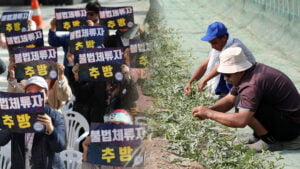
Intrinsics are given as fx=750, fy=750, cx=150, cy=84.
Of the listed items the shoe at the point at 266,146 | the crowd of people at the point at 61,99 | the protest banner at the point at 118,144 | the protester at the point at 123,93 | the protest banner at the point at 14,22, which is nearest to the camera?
the protest banner at the point at 118,144

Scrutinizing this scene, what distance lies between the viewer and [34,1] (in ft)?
60.5

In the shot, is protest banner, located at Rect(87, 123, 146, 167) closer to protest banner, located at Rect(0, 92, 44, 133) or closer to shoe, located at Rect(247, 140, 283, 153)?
protest banner, located at Rect(0, 92, 44, 133)

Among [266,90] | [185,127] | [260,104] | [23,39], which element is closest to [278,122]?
[260,104]

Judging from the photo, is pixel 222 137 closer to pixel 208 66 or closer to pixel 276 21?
pixel 208 66

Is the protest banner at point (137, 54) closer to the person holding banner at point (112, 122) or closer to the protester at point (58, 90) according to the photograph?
the protester at point (58, 90)

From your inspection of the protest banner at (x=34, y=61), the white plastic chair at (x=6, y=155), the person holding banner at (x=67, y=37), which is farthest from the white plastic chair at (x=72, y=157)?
the person holding banner at (x=67, y=37)

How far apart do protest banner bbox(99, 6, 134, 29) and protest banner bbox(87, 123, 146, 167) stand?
14.7 feet

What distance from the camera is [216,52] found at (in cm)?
845

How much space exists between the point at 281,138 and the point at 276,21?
6.64 m

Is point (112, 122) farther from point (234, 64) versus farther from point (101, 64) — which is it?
point (101, 64)

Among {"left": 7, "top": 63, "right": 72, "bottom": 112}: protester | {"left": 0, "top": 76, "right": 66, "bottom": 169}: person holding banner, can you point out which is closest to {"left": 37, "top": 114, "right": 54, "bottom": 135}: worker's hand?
{"left": 0, "top": 76, "right": 66, "bottom": 169}: person holding banner

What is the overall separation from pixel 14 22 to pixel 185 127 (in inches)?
113

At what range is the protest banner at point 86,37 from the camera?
8.39 meters

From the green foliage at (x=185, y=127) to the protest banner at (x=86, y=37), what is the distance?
101cm
